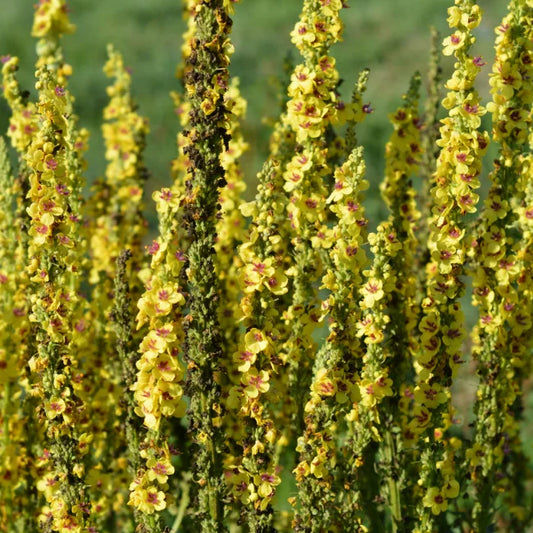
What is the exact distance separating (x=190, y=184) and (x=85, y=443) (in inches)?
50.1

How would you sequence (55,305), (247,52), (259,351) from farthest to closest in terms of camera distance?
(247,52) → (55,305) → (259,351)

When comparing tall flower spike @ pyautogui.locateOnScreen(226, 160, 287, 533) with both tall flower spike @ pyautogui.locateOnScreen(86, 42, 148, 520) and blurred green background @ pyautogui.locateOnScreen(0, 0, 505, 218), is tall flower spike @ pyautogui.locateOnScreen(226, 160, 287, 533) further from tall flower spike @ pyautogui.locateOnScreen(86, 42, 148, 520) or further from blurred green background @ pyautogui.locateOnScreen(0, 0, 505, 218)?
blurred green background @ pyautogui.locateOnScreen(0, 0, 505, 218)

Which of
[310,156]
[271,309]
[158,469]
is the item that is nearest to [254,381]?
[271,309]

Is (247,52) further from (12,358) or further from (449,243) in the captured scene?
(449,243)

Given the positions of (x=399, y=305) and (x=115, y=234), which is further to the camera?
(x=115, y=234)

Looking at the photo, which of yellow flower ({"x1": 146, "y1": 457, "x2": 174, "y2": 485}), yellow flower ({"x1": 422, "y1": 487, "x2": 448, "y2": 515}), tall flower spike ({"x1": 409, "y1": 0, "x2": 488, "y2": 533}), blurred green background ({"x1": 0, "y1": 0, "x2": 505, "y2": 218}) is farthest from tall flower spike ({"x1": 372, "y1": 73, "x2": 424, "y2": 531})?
blurred green background ({"x1": 0, "y1": 0, "x2": 505, "y2": 218})

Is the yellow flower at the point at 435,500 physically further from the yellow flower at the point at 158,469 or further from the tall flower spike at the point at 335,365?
the yellow flower at the point at 158,469

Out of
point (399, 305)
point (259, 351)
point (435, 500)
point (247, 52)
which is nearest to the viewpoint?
point (259, 351)

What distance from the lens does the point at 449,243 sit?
11.5ft

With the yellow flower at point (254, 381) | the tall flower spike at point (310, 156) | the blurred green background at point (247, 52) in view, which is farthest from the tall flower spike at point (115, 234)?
the blurred green background at point (247, 52)

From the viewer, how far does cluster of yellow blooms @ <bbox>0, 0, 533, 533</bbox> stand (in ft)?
10.7

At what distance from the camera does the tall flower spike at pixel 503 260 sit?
153 inches

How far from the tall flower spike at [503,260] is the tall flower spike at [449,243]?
0.21 meters

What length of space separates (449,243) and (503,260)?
0.62 metres
